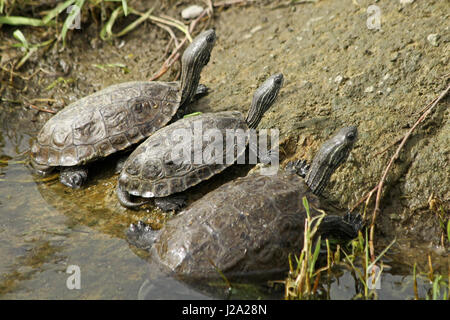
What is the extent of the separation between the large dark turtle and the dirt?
2.39ft

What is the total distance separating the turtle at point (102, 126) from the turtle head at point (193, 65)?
0.7 inches

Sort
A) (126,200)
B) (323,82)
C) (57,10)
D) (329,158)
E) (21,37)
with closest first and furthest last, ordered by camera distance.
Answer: (329,158) < (126,200) < (323,82) < (21,37) < (57,10)

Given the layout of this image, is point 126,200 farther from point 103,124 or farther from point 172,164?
point 103,124

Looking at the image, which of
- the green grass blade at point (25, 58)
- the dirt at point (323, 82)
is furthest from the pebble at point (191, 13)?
the green grass blade at point (25, 58)

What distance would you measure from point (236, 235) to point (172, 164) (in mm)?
1333

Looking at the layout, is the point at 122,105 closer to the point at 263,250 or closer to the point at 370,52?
the point at 263,250

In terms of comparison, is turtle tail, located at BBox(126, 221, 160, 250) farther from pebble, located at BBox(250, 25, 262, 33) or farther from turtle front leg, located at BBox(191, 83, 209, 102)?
pebble, located at BBox(250, 25, 262, 33)

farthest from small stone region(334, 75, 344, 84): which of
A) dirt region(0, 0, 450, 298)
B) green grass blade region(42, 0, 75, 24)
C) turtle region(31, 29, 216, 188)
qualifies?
green grass blade region(42, 0, 75, 24)

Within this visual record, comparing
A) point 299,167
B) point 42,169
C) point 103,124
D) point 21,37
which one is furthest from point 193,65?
point 21,37

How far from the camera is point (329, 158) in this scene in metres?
5.23

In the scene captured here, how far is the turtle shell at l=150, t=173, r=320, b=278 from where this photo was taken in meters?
4.56

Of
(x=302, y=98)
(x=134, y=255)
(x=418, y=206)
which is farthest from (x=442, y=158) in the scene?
(x=134, y=255)
